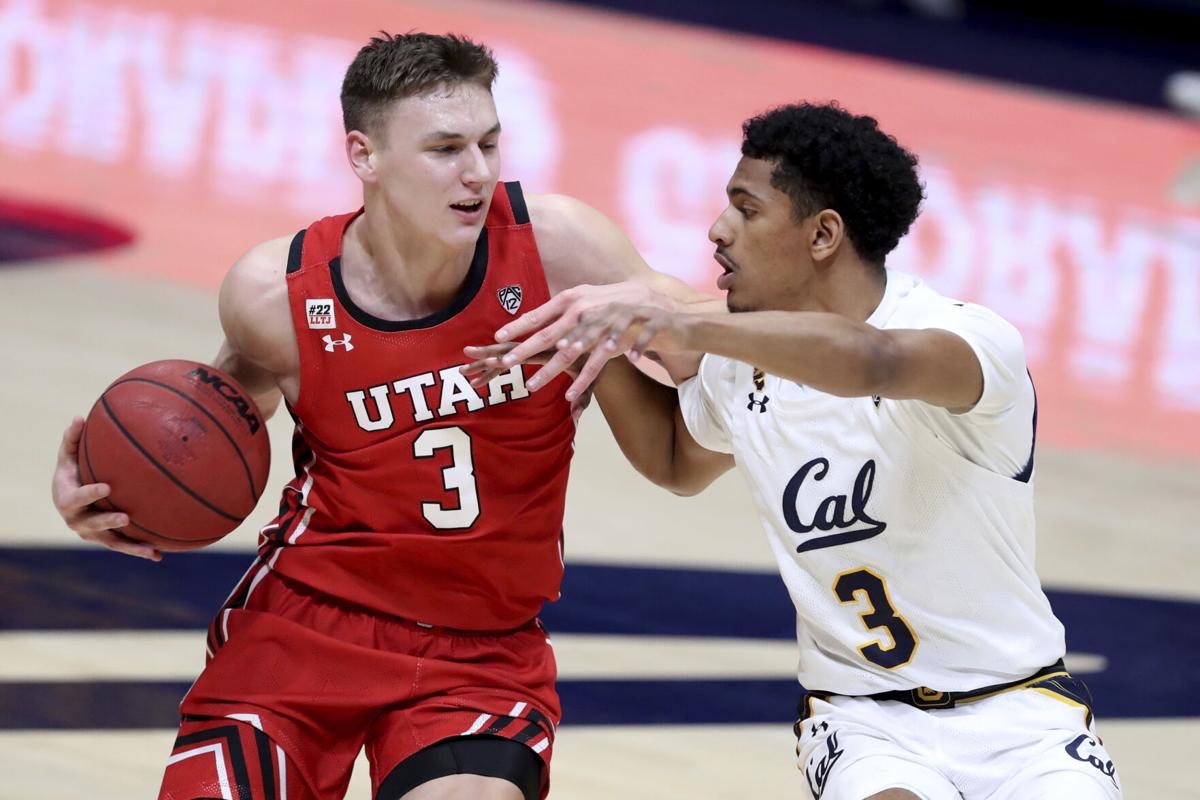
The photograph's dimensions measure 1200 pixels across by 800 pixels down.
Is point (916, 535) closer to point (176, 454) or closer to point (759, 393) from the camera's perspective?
point (759, 393)

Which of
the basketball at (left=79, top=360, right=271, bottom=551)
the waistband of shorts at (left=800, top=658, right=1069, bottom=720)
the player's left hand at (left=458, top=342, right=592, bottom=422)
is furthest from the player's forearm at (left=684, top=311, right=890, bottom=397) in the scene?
the basketball at (left=79, top=360, right=271, bottom=551)

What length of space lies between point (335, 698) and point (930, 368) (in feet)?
4.80

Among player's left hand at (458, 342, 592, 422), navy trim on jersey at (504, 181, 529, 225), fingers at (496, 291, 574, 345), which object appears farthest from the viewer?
navy trim on jersey at (504, 181, 529, 225)

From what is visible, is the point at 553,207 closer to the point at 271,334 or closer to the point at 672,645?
the point at 271,334

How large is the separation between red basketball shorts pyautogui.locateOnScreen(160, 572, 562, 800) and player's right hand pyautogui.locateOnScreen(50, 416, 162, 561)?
32cm

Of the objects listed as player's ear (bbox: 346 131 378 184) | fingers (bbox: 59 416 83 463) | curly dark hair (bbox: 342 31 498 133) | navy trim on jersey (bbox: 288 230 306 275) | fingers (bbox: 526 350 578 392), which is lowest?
fingers (bbox: 59 416 83 463)

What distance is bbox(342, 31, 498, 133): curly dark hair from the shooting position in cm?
369

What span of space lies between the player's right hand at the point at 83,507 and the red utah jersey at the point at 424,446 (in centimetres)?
37

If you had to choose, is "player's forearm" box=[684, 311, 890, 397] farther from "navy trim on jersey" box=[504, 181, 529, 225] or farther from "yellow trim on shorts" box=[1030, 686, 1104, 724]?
"navy trim on jersey" box=[504, 181, 529, 225]

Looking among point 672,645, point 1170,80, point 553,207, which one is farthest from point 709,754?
point 1170,80

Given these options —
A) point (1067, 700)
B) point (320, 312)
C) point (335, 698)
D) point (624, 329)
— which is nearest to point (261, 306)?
point (320, 312)

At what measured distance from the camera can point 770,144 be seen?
3582 millimetres

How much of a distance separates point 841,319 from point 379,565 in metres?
1.24

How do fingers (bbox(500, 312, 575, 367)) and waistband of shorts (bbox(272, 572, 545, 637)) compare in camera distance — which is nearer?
fingers (bbox(500, 312, 575, 367))
